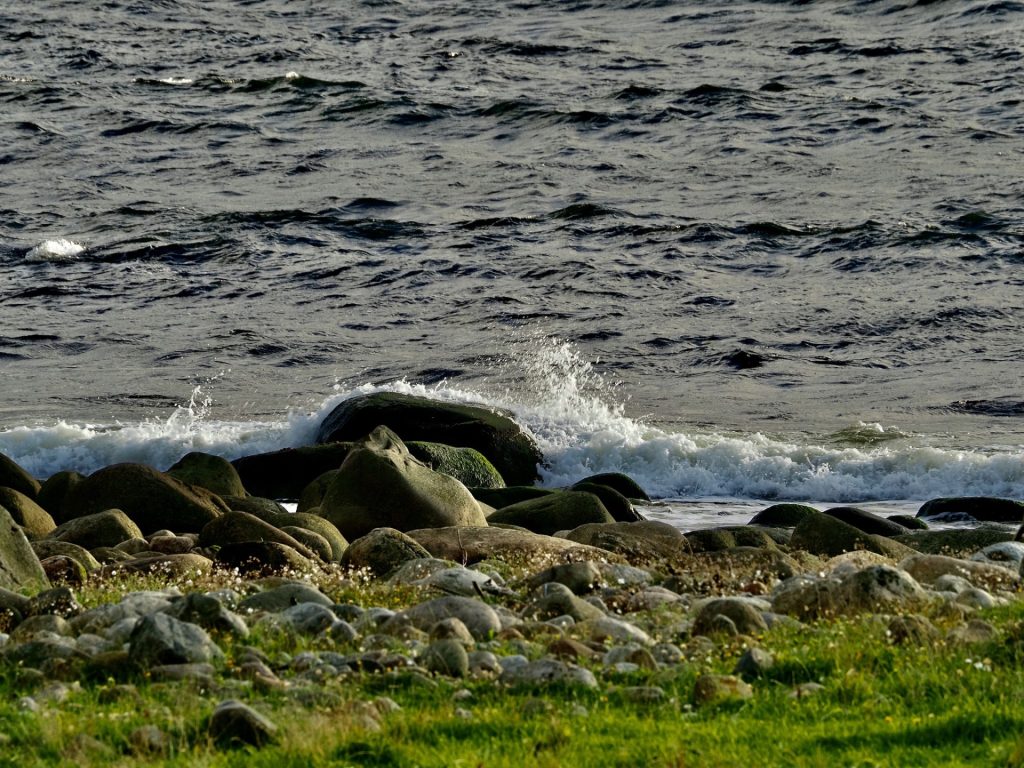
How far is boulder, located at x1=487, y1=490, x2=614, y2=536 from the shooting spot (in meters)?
13.0

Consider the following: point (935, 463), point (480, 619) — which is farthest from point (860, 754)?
point (935, 463)

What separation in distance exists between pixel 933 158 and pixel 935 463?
52.9 feet

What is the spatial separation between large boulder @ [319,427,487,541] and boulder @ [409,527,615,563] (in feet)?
4.42

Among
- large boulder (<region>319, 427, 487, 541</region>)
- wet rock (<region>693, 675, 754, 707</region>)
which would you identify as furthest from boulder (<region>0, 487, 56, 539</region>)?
wet rock (<region>693, 675, 754, 707</region>)

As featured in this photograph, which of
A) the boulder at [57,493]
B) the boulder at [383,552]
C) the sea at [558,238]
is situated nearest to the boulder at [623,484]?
the sea at [558,238]

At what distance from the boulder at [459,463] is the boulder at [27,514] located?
4685mm

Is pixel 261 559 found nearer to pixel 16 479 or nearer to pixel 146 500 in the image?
pixel 146 500

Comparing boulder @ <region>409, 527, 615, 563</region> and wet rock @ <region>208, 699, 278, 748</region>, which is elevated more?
wet rock @ <region>208, 699, 278, 748</region>

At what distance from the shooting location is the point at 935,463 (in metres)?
17.3

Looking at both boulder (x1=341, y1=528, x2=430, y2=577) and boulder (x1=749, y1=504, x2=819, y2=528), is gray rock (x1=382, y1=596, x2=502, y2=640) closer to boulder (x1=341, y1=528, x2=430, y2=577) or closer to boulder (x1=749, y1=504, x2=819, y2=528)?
boulder (x1=341, y1=528, x2=430, y2=577)

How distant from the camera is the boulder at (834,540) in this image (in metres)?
11.0

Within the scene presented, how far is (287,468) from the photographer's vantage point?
16.8 metres

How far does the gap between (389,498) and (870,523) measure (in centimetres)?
469

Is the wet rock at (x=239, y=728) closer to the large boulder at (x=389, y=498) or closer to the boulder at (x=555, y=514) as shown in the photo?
the large boulder at (x=389, y=498)
